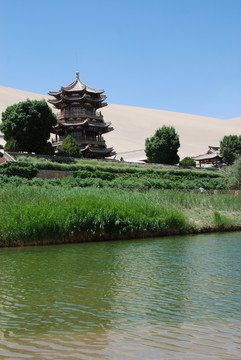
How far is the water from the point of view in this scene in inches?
173

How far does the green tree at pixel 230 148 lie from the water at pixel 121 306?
63935mm

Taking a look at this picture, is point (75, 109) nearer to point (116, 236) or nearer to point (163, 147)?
point (163, 147)

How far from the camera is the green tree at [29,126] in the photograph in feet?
160

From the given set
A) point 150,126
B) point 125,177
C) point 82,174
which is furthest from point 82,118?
point 150,126

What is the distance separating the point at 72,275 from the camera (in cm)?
900

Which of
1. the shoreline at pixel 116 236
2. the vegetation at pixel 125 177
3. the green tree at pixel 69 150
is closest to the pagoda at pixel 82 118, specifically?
the green tree at pixel 69 150

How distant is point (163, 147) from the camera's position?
213 feet

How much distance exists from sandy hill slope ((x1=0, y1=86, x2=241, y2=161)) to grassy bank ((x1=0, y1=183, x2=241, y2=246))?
95.5m

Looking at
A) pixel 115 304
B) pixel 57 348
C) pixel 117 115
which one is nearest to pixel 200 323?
pixel 115 304

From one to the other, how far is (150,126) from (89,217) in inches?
5365

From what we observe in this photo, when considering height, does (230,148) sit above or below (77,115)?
below

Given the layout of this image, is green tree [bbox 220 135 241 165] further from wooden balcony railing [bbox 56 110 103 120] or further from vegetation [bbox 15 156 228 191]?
wooden balcony railing [bbox 56 110 103 120]

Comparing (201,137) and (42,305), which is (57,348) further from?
(201,137)

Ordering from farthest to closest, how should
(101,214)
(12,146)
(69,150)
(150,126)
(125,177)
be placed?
1. (150,126)
2. (69,150)
3. (12,146)
4. (125,177)
5. (101,214)
